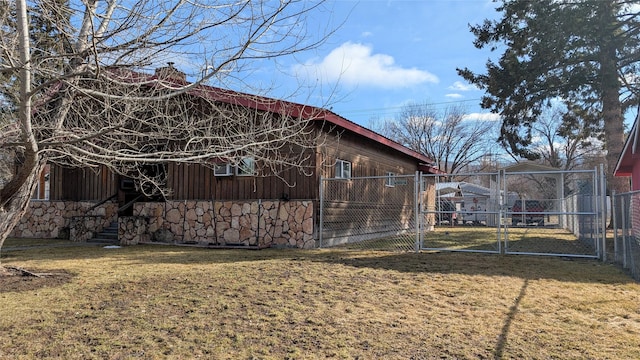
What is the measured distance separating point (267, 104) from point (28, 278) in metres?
4.81

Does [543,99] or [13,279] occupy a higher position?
[543,99]

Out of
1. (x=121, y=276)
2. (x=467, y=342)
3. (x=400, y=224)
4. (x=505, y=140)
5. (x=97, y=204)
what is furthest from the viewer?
(x=505, y=140)

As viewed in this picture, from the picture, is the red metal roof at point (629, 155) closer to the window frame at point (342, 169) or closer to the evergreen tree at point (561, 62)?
the evergreen tree at point (561, 62)

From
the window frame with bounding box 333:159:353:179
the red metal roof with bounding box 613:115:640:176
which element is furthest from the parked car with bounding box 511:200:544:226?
the window frame with bounding box 333:159:353:179

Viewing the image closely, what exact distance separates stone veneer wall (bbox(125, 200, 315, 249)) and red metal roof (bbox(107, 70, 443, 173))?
234cm

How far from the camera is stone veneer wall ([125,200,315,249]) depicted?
415 inches

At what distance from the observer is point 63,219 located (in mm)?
14148

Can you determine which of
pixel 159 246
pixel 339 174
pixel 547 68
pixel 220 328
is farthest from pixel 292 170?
pixel 547 68

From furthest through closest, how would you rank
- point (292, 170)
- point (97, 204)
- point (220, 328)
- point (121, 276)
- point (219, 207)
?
point (97, 204), point (219, 207), point (292, 170), point (121, 276), point (220, 328)

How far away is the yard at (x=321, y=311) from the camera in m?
3.54

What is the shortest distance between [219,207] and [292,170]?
7.76ft

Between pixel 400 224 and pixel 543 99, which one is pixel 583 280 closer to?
pixel 400 224

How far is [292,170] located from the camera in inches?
424

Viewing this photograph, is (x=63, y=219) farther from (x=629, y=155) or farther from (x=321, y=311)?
(x=629, y=155)
